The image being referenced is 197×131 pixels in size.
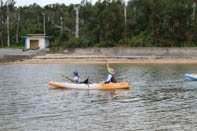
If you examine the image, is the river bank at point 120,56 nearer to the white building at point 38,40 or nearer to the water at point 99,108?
the white building at point 38,40

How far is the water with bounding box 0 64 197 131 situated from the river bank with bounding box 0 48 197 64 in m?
19.1

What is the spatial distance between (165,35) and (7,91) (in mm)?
32233

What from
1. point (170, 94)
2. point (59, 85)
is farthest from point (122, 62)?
point (170, 94)

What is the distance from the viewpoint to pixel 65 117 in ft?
48.1

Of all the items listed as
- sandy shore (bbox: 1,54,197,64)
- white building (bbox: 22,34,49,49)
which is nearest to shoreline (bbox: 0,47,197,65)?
sandy shore (bbox: 1,54,197,64)

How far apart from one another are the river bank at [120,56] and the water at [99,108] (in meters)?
19.1

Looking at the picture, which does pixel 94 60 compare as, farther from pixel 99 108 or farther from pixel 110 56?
pixel 99 108

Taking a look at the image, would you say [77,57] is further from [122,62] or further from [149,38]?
[149,38]

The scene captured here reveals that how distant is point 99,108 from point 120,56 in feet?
100.0

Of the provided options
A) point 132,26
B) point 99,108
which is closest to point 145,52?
point 132,26

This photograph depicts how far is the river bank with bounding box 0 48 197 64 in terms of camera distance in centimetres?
4500

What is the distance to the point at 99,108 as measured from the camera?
16.7 m

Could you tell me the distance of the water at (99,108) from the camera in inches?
525

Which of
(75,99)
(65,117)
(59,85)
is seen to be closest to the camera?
(65,117)
